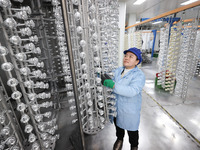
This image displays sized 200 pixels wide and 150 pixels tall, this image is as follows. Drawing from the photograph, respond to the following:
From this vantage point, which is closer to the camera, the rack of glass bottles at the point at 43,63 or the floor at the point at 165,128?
the rack of glass bottles at the point at 43,63

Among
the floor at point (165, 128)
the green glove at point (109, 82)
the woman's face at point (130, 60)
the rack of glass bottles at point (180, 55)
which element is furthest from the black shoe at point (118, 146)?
the rack of glass bottles at point (180, 55)

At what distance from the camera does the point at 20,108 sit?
0.83m

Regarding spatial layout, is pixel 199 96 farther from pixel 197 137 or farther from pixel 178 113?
pixel 197 137

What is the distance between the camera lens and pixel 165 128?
1967 millimetres

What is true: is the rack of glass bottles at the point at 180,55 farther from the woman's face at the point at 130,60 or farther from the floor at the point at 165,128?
the woman's face at the point at 130,60

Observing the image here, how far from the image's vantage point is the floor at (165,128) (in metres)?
1.67

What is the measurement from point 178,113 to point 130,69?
1.97 meters

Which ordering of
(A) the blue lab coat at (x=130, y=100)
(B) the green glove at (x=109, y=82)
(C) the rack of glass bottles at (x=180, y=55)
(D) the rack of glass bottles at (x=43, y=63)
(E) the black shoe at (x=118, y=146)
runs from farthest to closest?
(C) the rack of glass bottles at (x=180, y=55), (E) the black shoe at (x=118, y=146), (A) the blue lab coat at (x=130, y=100), (B) the green glove at (x=109, y=82), (D) the rack of glass bottles at (x=43, y=63)

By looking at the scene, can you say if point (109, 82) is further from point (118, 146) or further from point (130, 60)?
point (118, 146)

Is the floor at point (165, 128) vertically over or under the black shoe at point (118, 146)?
under

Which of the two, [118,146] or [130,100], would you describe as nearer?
[130,100]

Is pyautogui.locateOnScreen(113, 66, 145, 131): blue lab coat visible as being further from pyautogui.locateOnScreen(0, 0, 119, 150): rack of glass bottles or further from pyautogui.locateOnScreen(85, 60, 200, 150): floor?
pyautogui.locateOnScreen(85, 60, 200, 150): floor

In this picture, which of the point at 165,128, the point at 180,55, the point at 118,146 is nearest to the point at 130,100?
the point at 118,146

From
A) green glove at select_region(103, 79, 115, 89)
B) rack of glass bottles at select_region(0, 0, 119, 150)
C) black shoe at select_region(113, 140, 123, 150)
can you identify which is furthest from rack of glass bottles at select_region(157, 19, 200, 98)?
green glove at select_region(103, 79, 115, 89)
